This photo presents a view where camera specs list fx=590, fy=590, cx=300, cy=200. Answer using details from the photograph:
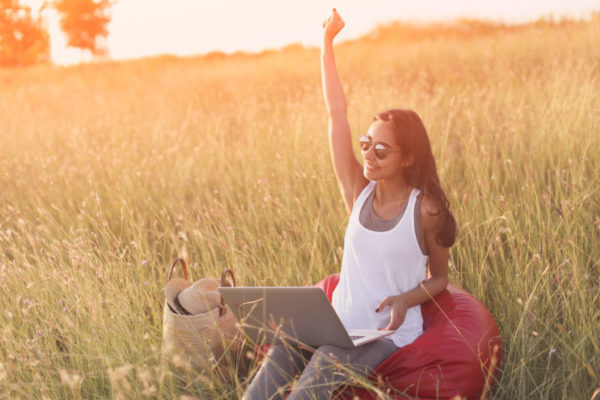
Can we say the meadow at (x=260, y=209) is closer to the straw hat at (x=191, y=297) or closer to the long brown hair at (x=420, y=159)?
the straw hat at (x=191, y=297)

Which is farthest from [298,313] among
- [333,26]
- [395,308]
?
[333,26]

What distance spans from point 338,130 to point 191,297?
1.04m

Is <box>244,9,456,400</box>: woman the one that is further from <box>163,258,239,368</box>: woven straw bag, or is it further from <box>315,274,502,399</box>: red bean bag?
<box>163,258,239,368</box>: woven straw bag

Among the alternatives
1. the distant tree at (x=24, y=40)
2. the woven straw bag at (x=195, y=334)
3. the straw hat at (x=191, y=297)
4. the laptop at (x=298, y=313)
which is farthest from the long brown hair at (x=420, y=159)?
the distant tree at (x=24, y=40)

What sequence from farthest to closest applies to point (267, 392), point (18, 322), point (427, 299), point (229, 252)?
point (229, 252) < point (18, 322) < point (427, 299) < point (267, 392)

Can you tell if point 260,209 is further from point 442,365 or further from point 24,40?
point 24,40

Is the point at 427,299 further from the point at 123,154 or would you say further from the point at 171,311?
the point at 123,154

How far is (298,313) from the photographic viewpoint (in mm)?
2141

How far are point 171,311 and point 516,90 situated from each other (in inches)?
197

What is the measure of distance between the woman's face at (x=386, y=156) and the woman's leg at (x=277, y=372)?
782 millimetres

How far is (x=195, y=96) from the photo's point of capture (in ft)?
31.7

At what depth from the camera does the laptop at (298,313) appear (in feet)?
6.72

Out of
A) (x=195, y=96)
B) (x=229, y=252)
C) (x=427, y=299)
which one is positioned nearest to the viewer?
(x=427, y=299)

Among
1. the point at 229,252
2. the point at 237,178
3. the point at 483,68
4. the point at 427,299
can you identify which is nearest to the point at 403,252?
the point at 427,299
